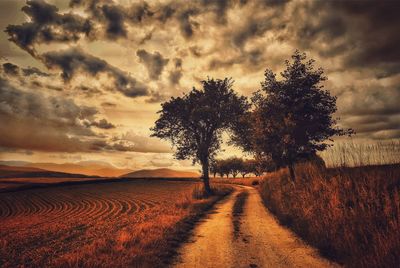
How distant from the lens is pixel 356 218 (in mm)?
7430

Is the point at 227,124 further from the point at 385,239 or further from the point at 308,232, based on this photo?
the point at 385,239

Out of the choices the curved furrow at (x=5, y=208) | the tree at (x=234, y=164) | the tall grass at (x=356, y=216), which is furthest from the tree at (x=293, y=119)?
the tree at (x=234, y=164)

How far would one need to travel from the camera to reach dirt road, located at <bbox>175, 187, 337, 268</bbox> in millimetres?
7027

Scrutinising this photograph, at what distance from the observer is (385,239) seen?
6148 mm

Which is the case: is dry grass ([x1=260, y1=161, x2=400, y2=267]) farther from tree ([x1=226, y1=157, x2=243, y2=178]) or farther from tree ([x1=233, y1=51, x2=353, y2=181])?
tree ([x1=226, y1=157, x2=243, y2=178])

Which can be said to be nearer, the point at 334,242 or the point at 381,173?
the point at 334,242

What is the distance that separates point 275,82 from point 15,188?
193 ft

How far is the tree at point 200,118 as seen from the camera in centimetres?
3075

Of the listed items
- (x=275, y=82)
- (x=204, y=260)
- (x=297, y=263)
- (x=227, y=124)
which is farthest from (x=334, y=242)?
(x=227, y=124)

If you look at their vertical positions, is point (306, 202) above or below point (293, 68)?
below

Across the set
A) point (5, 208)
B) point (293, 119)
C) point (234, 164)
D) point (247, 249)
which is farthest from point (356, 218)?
point (234, 164)

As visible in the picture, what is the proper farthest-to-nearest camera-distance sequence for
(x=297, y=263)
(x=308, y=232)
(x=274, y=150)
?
(x=274, y=150) → (x=308, y=232) → (x=297, y=263)

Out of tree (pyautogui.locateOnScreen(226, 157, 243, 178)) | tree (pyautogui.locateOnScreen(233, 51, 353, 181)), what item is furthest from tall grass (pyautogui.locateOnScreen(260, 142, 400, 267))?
tree (pyautogui.locateOnScreen(226, 157, 243, 178))

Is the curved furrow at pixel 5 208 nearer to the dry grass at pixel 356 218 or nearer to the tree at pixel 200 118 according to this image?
the tree at pixel 200 118
